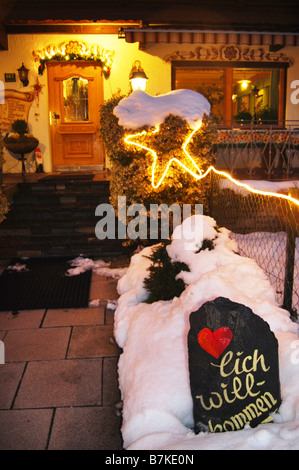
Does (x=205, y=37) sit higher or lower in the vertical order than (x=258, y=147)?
higher

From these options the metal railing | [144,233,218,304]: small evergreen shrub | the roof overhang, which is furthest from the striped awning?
[144,233,218,304]: small evergreen shrub

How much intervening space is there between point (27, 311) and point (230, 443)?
3.33 meters

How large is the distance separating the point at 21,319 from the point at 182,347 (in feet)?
7.53

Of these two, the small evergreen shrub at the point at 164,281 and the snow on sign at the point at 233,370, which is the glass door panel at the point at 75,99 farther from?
the snow on sign at the point at 233,370

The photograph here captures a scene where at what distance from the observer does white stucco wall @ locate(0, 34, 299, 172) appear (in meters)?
10.9

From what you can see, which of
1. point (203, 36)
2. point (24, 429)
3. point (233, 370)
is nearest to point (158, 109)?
point (233, 370)

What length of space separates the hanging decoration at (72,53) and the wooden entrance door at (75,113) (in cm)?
19

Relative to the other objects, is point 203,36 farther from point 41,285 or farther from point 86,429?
point 86,429

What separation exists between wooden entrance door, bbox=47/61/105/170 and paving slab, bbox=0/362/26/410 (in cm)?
827

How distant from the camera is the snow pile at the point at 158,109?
6051mm

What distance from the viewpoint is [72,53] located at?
10.9 meters

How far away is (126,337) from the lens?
4.00m

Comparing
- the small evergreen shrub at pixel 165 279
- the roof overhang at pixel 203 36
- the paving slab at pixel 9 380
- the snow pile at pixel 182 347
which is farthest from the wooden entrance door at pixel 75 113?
the paving slab at pixel 9 380

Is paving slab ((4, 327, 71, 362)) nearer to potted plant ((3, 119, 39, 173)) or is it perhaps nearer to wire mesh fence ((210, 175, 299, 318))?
wire mesh fence ((210, 175, 299, 318))
